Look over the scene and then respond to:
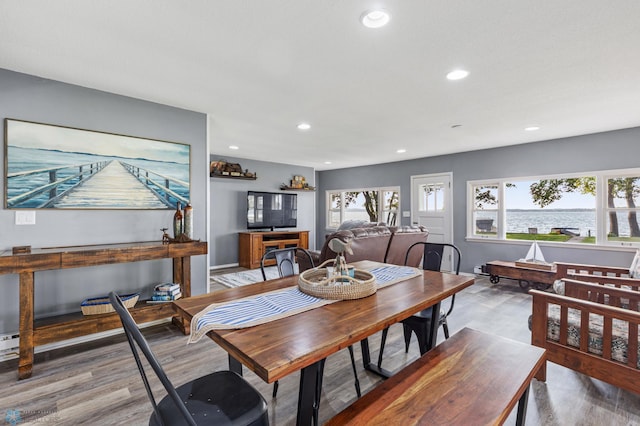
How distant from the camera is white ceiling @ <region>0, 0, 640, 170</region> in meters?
1.71

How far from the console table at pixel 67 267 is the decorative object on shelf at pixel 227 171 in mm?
3264

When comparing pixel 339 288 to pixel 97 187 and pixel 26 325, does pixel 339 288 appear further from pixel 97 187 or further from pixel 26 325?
pixel 97 187

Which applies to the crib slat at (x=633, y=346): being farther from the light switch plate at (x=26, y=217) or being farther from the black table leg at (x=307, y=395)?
the light switch plate at (x=26, y=217)

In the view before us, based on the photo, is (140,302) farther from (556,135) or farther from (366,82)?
(556,135)

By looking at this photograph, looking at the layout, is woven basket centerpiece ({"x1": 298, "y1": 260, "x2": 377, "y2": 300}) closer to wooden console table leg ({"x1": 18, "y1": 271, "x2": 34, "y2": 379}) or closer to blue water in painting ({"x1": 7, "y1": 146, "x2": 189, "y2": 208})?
wooden console table leg ({"x1": 18, "y1": 271, "x2": 34, "y2": 379})

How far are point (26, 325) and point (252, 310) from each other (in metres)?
2.08

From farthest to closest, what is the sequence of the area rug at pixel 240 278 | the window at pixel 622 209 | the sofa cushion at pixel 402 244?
the area rug at pixel 240 278
the sofa cushion at pixel 402 244
the window at pixel 622 209

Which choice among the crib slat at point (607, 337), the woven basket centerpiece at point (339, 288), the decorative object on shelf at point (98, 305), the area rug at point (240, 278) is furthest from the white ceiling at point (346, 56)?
the area rug at point (240, 278)

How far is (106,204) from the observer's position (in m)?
2.90

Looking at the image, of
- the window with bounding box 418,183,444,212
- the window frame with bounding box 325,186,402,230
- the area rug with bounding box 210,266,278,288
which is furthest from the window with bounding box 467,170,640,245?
the area rug with bounding box 210,266,278,288

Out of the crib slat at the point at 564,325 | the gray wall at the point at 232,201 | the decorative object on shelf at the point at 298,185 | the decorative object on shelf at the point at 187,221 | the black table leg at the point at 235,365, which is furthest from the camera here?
the decorative object on shelf at the point at 298,185

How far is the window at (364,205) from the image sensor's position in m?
7.10

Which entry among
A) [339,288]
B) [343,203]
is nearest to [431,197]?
[343,203]

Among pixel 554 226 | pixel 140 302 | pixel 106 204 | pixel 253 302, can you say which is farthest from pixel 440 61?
pixel 554 226
